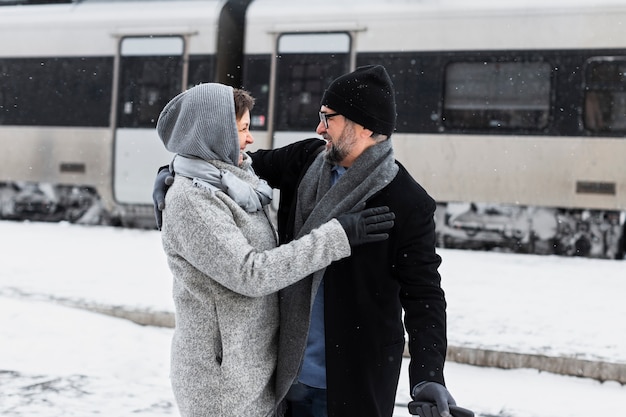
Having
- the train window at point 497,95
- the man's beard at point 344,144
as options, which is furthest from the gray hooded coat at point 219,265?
the train window at point 497,95

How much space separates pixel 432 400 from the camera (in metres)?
2.28

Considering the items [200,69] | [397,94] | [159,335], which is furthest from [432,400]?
[200,69]

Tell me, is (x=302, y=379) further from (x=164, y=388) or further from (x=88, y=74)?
(x=88, y=74)

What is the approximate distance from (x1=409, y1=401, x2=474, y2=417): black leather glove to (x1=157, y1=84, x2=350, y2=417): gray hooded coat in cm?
43

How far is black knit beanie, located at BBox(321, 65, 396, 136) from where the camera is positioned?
244 centimetres

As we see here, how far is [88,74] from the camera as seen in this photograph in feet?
41.0

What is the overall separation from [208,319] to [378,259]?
517 mm

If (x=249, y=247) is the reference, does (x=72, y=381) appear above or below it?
below

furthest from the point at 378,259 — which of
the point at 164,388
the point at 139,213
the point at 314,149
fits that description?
the point at 139,213

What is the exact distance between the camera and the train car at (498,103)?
1005 centimetres

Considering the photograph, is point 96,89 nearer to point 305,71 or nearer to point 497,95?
point 305,71

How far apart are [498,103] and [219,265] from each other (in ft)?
29.0

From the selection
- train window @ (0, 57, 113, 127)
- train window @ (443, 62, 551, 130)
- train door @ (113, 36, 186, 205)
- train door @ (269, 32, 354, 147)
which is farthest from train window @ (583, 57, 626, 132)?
train window @ (0, 57, 113, 127)

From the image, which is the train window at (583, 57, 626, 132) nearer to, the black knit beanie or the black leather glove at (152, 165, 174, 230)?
the black knit beanie
